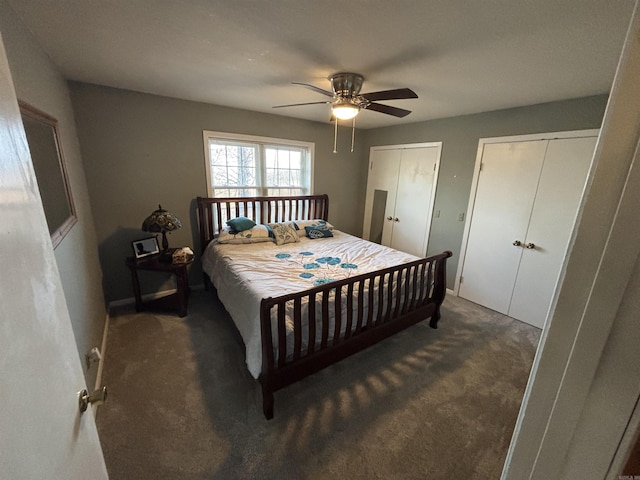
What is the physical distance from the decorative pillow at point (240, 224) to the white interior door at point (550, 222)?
3.24 metres

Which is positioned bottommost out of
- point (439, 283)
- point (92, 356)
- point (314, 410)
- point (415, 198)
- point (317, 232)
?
point (314, 410)

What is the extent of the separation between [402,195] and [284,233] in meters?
1.99

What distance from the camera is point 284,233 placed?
330 cm

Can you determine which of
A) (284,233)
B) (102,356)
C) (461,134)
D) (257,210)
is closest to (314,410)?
(102,356)

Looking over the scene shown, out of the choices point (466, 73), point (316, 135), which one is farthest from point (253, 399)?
point (316, 135)

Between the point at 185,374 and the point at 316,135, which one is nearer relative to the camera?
the point at 185,374

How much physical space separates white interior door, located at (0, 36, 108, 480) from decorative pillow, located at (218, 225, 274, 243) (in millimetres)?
2364

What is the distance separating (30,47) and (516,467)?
2.84 metres

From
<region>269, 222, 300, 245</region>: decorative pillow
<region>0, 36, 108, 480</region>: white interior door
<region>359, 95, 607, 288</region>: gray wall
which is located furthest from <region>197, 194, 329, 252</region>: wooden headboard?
<region>0, 36, 108, 480</region>: white interior door

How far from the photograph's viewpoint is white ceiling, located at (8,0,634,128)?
4.04 feet

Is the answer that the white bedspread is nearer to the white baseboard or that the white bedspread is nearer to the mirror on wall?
the white baseboard

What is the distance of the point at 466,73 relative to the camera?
1905mm

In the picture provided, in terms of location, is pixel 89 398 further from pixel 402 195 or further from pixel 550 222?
pixel 402 195

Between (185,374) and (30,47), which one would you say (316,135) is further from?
(185,374)
